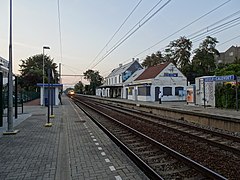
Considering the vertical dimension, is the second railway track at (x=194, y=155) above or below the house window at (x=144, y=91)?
below

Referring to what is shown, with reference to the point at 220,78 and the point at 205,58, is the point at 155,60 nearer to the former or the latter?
the point at 205,58

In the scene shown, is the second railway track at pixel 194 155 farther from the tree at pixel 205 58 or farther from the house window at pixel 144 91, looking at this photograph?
the tree at pixel 205 58

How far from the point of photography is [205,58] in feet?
204

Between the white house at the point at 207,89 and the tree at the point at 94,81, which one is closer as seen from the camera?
the white house at the point at 207,89

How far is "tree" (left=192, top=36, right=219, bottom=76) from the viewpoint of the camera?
61750 millimetres

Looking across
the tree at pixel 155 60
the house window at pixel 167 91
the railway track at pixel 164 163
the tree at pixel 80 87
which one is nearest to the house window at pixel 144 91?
the house window at pixel 167 91

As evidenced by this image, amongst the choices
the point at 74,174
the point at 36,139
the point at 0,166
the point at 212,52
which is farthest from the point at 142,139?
the point at 212,52

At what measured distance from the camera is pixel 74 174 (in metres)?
5.46

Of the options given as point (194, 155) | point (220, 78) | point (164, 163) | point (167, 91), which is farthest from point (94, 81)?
point (164, 163)

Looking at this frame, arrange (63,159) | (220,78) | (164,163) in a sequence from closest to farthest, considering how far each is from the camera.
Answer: (164,163) → (63,159) → (220,78)

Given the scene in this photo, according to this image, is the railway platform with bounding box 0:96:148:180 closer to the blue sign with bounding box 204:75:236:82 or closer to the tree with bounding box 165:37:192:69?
the blue sign with bounding box 204:75:236:82

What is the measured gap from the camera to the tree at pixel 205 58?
61750 mm

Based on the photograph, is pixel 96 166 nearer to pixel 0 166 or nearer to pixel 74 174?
pixel 74 174

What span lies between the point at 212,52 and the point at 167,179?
210 feet
